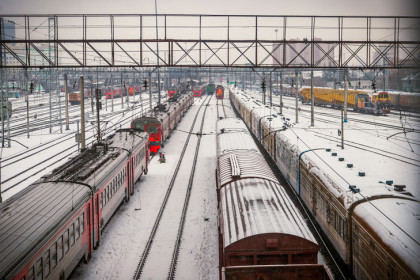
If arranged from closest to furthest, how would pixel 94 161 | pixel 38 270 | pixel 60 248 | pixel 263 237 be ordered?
pixel 38 270 < pixel 263 237 < pixel 60 248 < pixel 94 161

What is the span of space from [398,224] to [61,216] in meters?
8.37

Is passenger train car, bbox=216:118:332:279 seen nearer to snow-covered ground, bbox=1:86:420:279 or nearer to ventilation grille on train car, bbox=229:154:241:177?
ventilation grille on train car, bbox=229:154:241:177

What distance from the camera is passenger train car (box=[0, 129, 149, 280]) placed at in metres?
8.49

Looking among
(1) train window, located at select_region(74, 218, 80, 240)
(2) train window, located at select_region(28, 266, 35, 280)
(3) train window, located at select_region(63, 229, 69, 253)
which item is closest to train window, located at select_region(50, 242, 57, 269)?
(3) train window, located at select_region(63, 229, 69, 253)

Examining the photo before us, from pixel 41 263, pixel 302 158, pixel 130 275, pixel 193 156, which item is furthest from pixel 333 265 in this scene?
pixel 193 156

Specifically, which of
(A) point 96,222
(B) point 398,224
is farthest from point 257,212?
(A) point 96,222

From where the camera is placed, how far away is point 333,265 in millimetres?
12320

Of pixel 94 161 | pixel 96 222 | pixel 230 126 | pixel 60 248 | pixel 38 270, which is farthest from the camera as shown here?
pixel 230 126

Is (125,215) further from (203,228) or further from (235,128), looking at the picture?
(235,128)

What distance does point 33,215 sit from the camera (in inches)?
391

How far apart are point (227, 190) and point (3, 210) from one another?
6573mm

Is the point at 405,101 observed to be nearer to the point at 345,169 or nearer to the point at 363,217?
the point at 345,169

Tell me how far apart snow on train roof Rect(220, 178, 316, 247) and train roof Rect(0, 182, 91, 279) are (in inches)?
172

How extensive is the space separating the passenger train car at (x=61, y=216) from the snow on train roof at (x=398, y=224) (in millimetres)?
7730
